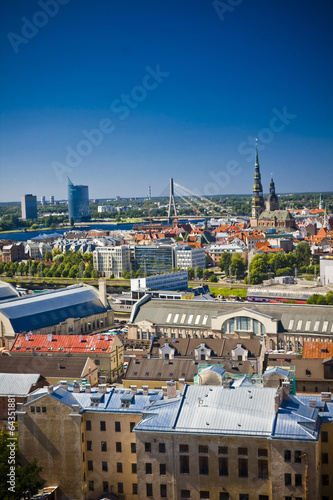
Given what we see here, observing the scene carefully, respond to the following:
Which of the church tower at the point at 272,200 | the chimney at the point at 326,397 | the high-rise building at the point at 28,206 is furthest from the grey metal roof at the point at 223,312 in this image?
the high-rise building at the point at 28,206

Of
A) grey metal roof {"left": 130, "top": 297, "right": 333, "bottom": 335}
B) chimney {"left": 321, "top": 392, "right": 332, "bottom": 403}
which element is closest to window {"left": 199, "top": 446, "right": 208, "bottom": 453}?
chimney {"left": 321, "top": 392, "right": 332, "bottom": 403}

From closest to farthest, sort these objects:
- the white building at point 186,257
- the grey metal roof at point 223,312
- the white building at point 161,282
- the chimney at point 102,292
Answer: the grey metal roof at point 223,312
the chimney at point 102,292
the white building at point 161,282
the white building at point 186,257

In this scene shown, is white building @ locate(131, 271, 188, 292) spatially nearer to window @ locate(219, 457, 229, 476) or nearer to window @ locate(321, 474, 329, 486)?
window @ locate(321, 474, 329, 486)

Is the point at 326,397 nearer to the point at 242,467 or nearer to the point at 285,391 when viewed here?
the point at 285,391

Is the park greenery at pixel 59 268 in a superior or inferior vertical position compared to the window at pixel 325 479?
superior

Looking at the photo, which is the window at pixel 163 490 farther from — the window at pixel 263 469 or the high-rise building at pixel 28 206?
the high-rise building at pixel 28 206

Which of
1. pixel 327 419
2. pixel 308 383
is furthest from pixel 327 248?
pixel 327 419
